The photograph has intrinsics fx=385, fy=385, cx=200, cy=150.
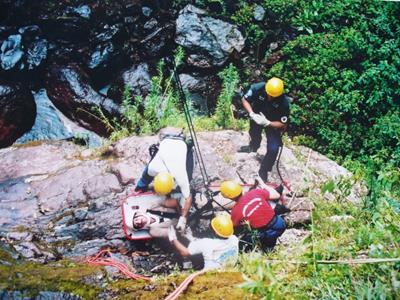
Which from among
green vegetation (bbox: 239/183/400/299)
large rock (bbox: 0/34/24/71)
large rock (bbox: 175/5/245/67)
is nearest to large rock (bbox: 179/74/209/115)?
large rock (bbox: 175/5/245/67)

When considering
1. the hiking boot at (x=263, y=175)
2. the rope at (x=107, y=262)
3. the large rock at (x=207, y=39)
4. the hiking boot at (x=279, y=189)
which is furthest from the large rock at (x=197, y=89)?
the rope at (x=107, y=262)

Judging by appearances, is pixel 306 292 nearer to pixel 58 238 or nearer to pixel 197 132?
pixel 58 238

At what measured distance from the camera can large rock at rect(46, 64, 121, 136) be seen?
20.7 ft

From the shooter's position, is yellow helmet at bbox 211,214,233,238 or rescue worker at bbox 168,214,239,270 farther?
yellow helmet at bbox 211,214,233,238

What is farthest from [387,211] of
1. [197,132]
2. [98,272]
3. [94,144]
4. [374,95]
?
[94,144]

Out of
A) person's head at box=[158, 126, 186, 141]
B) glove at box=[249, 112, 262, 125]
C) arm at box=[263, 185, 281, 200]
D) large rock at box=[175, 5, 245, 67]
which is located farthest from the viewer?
large rock at box=[175, 5, 245, 67]

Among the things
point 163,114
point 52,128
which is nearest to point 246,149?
point 163,114

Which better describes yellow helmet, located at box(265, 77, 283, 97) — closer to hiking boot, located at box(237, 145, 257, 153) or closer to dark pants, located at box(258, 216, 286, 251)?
hiking boot, located at box(237, 145, 257, 153)

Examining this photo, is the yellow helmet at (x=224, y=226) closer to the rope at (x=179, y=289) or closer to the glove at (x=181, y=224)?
the glove at (x=181, y=224)

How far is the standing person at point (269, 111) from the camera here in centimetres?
466

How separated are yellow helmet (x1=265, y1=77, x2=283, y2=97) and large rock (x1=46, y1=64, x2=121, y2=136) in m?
2.72

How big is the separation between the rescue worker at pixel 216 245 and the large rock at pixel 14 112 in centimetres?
324

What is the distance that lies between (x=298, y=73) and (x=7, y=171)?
4656mm

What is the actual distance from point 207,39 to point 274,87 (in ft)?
8.54
